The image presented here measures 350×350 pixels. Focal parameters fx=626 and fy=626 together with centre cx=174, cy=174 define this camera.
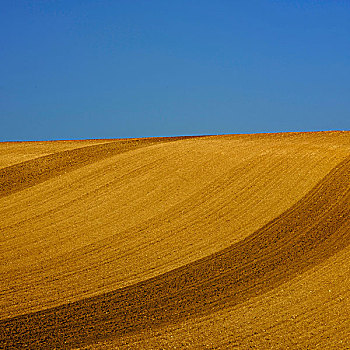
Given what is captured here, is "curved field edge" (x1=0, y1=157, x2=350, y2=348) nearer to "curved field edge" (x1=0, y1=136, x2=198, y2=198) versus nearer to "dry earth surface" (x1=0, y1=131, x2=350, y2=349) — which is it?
"dry earth surface" (x1=0, y1=131, x2=350, y2=349)

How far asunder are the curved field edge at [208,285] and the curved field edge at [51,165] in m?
8.79

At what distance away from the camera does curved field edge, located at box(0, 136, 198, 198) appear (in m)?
21.7

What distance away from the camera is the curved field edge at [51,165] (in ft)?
71.2

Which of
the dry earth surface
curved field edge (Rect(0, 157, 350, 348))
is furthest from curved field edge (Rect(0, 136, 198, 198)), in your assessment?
curved field edge (Rect(0, 157, 350, 348))

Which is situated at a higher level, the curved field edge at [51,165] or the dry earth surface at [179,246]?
the curved field edge at [51,165]

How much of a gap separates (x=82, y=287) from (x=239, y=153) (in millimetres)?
9988

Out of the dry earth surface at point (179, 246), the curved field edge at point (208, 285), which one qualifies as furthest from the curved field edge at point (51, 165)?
the curved field edge at point (208, 285)

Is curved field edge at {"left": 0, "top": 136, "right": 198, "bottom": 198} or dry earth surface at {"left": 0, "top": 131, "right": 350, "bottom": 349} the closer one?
dry earth surface at {"left": 0, "top": 131, "right": 350, "bottom": 349}

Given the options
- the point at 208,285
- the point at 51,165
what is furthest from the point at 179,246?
the point at 51,165

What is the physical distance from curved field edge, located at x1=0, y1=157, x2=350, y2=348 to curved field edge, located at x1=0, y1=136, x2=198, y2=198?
28.8ft

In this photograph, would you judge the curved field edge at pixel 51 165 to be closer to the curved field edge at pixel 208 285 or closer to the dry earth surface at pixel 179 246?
the dry earth surface at pixel 179 246

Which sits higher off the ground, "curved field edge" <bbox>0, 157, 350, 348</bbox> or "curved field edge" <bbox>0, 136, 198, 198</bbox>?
"curved field edge" <bbox>0, 136, 198, 198</bbox>

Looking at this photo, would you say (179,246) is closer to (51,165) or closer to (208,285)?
(208,285)

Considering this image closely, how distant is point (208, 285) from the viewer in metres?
14.0
